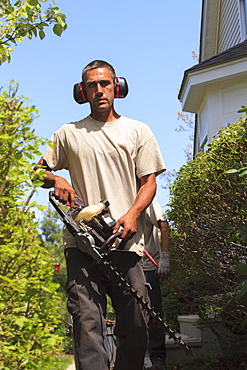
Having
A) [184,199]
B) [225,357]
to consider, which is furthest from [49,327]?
[225,357]

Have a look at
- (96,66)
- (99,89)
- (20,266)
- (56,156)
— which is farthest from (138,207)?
(20,266)

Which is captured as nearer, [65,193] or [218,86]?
[65,193]

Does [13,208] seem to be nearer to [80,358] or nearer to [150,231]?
[80,358]

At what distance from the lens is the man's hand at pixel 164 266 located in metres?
6.46

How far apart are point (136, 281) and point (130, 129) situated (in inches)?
47.3

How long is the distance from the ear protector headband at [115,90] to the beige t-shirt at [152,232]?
84.0 inches

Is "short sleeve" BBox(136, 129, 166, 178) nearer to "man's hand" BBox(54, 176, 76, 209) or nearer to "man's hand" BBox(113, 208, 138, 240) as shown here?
"man's hand" BBox(113, 208, 138, 240)

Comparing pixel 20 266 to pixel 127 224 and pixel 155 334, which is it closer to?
pixel 127 224

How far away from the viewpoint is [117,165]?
171 inches

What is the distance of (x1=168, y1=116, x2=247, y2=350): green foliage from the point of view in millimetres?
5246

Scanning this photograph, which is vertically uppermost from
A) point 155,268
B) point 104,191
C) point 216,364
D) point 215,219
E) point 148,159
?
point 148,159

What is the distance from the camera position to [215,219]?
5.63 metres

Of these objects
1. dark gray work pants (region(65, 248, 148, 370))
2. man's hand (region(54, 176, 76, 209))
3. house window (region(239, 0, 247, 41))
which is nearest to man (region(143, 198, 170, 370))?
dark gray work pants (region(65, 248, 148, 370))

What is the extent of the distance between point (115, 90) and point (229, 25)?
10284 millimetres
